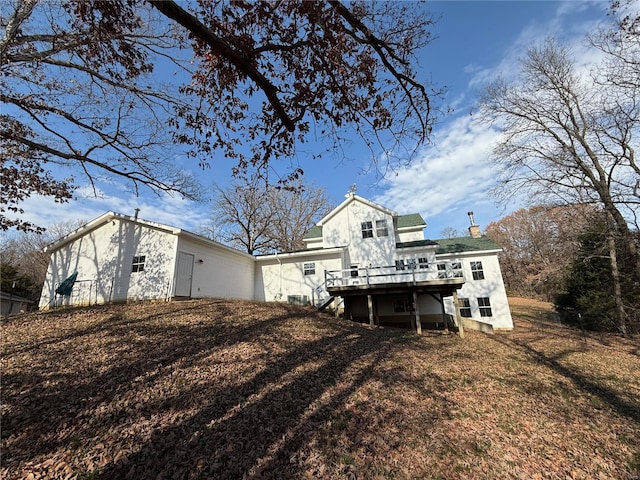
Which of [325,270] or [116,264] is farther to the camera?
[325,270]

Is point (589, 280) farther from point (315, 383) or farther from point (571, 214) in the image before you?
point (315, 383)

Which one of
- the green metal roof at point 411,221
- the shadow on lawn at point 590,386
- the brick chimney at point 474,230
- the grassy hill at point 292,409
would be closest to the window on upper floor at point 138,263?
the grassy hill at point 292,409

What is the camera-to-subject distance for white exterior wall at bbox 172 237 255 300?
1534 cm

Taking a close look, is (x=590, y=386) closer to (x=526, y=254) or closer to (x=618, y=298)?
(x=618, y=298)

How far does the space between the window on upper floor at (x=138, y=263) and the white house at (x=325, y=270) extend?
2.1 inches

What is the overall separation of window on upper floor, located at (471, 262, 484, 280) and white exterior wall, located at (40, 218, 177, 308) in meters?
17.5

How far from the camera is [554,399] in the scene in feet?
19.9

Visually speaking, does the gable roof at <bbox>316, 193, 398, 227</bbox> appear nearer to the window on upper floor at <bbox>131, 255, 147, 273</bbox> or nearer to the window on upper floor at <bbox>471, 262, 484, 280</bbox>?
the window on upper floor at <bbox>471, 262, 484, 280</bbox>

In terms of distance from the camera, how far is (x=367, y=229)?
18.4 meters

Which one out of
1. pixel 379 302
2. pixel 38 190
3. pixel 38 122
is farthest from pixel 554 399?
pixel 38 190

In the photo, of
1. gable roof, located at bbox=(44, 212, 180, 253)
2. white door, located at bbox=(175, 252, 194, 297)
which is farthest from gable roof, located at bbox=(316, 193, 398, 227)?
gable roof, located at bbox=(44, 212, 180, 253)

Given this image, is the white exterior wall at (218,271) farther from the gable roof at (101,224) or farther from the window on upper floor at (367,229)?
the window on upper floor at (367,229)

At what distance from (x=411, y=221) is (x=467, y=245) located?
13.6 ft

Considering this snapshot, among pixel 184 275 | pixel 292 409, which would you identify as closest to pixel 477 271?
pixel 292 409
